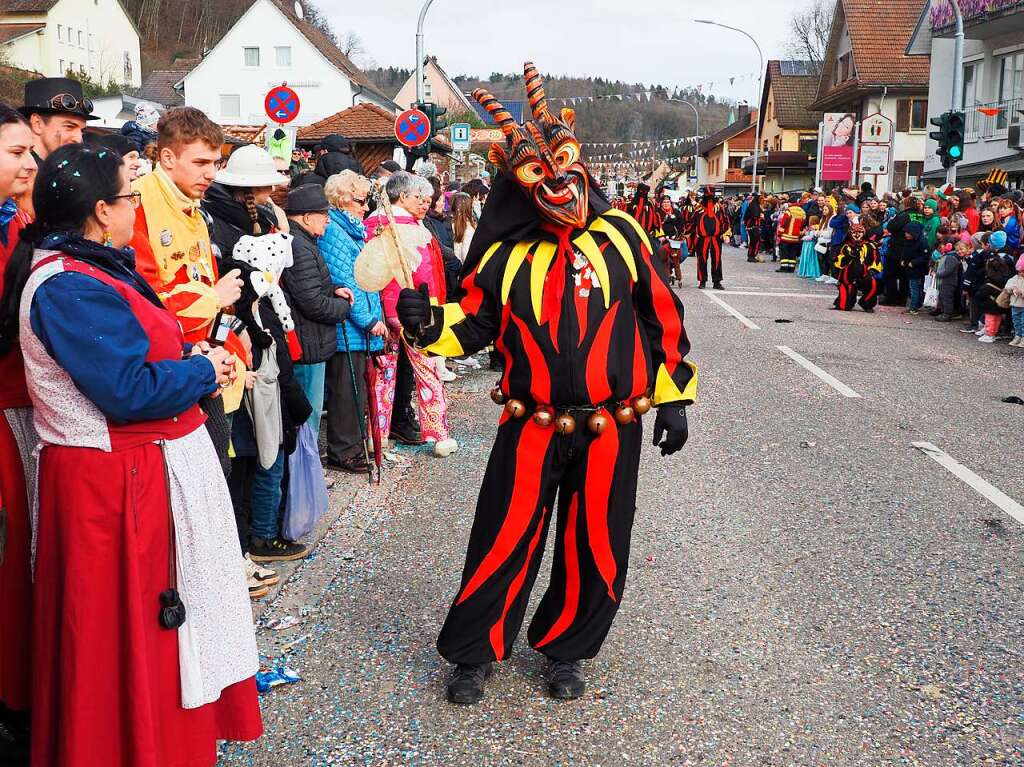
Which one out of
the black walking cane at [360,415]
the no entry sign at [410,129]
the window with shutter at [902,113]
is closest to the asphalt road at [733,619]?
the black walking cane at [360,415]

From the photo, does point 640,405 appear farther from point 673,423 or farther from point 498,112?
point 498,112

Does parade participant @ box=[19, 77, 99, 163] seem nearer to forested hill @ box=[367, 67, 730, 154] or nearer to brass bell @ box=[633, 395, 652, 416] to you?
brass bell @ box=[633, 395, 652, 416]

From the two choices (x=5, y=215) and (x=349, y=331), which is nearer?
(x=5, y=215)

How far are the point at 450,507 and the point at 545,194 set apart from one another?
2.91 m

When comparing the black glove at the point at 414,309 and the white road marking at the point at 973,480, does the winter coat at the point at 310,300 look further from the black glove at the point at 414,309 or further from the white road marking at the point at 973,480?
the white road marking at the point at 973,480

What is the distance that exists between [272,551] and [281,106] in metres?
8.24

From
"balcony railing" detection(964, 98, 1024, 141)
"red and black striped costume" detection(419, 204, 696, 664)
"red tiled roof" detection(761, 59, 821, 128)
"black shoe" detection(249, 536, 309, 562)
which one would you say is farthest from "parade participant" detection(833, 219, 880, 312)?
"red tiled roof" detection(761, 59, 821, 128)

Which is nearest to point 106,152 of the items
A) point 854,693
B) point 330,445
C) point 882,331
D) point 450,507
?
point 854,693

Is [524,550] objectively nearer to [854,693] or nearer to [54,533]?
[854,693]

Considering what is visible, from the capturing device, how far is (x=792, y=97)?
61594 mm

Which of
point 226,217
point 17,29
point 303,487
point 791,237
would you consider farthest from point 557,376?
point 17,29

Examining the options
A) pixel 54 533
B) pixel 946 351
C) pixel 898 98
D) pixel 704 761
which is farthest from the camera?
pixel 898 98

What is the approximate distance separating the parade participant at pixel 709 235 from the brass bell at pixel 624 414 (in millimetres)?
16076

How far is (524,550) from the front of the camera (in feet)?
12.6
